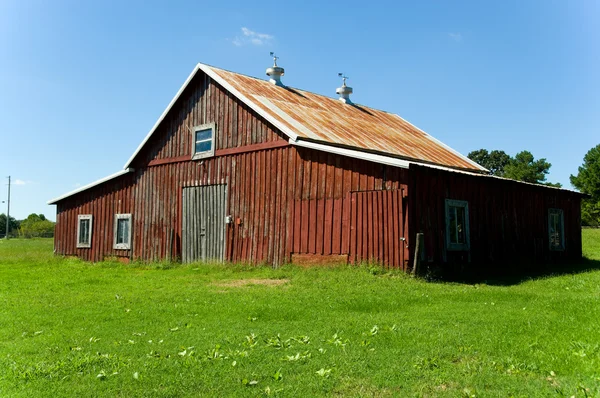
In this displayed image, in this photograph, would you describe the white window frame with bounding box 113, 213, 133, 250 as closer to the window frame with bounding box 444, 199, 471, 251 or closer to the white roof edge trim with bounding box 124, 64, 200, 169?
the white roof edge trim with bounding box 124, 64, 200, 169

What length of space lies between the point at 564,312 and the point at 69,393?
7504 mm

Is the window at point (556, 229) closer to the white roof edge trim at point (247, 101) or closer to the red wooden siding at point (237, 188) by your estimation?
the red wooden siding at point (237, 188)

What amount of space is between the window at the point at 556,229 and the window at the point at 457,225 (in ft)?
22.4

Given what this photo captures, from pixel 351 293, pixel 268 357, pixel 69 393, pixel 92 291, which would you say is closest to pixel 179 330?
pixel 268 357

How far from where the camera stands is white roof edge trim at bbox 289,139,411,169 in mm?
14211

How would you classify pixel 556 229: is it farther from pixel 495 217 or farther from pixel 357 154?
pixel 357 154

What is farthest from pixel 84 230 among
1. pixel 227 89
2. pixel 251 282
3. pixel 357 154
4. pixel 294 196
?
pixel 357 154

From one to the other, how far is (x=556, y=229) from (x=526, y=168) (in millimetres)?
63614

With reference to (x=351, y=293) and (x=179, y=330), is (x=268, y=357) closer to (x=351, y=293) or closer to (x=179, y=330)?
(x=179, y=330)

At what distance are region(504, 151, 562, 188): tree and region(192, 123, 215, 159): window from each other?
69.0 metres

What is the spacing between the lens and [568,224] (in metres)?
23.5

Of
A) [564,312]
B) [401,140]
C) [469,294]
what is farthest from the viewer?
[401,140]

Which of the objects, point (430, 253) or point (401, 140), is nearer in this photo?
point (430, 253)

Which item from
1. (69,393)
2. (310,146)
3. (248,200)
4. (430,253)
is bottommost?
(69,393)
